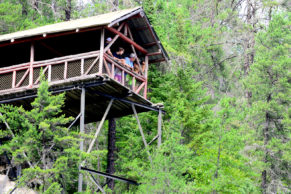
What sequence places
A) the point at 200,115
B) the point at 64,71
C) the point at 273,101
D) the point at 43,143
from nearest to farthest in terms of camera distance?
the point at 43,143 → the point at 64,71 → the point at 200,115 → the point at 273,101

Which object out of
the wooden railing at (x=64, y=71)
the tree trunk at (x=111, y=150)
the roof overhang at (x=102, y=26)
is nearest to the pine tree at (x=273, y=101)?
the roof overhang at (x=102, y=26)

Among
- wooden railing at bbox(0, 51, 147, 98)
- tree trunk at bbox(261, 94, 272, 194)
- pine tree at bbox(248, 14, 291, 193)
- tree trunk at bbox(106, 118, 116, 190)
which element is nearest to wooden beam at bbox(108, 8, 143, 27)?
wooden railing at bbox(0, 51, 147, 98)

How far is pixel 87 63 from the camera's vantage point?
15.5 meters

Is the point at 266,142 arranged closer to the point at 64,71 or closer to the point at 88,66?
the point at 88,66

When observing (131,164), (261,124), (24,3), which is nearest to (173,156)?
(131,164)

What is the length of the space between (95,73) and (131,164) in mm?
5236

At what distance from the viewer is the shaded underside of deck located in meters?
15.2

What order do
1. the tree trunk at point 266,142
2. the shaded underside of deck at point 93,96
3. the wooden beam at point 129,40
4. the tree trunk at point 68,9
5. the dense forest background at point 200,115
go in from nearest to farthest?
the dense forest background at point 200,115 → the shaded underside of deck at point 93,96 → the wooden beam at point 129,40 → the tree trunk at point 266,142 → the tree trunk at point 68,9

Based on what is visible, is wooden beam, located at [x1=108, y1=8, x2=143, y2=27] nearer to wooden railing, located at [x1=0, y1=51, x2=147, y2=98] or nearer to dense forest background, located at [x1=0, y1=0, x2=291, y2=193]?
wooden railing, located at [x1=0, y1=51, x2=147, y2=98]

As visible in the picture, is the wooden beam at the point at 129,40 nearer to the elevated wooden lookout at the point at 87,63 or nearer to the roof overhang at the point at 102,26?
the elevated wooden lookout at the point at 87,63

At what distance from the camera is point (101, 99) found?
17641 millimetres

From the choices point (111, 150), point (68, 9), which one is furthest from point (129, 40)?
point (68, 9)

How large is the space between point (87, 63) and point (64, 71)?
0.82 m

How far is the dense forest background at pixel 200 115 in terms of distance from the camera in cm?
1466
